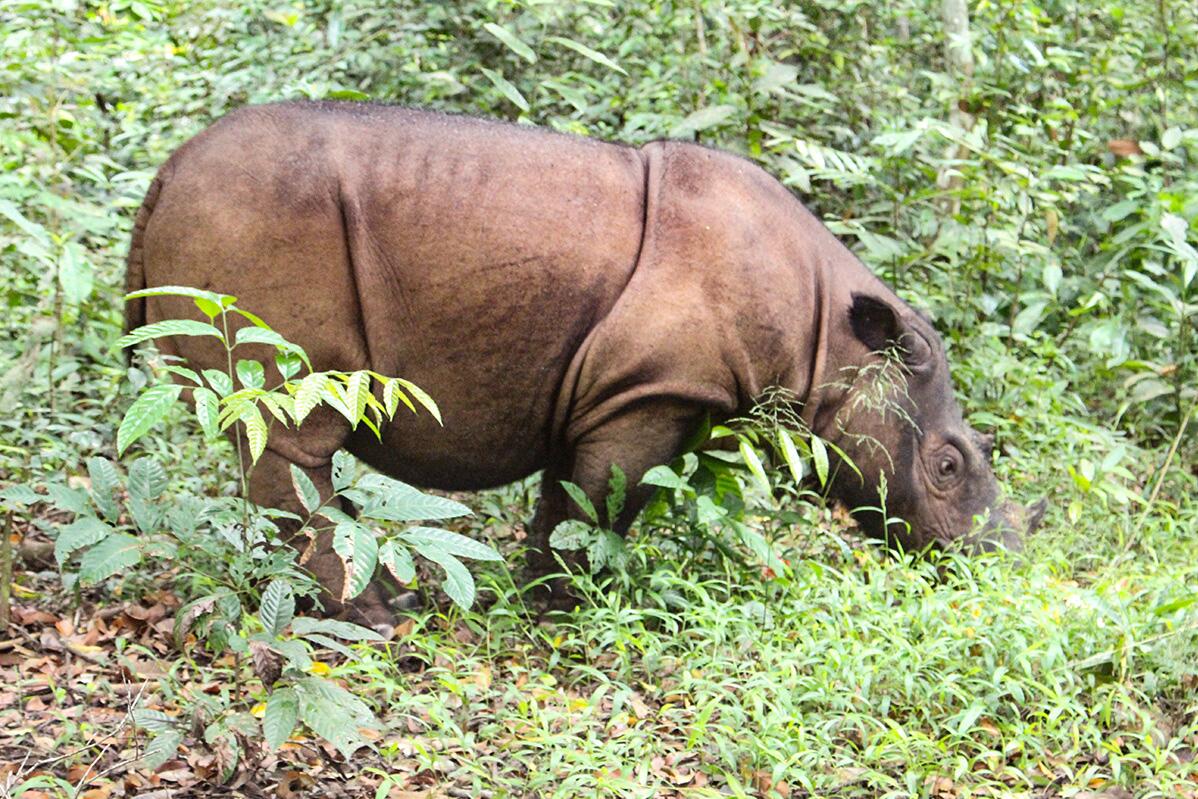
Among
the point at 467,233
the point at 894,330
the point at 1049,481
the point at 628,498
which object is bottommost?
the point at 1049,481

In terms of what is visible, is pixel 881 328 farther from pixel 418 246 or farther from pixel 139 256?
pixel 139 256

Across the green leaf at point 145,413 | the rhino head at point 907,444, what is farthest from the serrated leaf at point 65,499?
the rhino head at point 907,444

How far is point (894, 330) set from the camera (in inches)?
227

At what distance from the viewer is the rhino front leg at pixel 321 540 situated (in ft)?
16.5

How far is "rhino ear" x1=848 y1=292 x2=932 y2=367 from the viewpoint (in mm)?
5656

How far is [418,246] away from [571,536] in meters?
1.20

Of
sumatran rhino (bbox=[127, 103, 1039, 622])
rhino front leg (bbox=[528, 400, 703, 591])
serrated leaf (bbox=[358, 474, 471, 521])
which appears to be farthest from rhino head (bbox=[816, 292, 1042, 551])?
serrated leaf (bbox=[358, 474, 471, 521])

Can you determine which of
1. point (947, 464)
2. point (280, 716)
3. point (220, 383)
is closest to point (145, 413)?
point (220, 383)

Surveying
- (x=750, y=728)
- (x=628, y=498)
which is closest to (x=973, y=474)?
(x=628, y=498)

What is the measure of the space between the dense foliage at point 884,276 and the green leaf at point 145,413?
4.26 ft

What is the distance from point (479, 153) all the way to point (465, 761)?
2310mm

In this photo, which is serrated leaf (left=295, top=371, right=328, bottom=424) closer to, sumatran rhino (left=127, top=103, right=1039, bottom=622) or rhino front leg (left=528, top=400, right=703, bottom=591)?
sumatran rhino (left=127, top=103, right=1039, bottom=622)

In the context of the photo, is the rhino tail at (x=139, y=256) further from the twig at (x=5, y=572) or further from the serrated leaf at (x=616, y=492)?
the serrated leaf at (x=616, y=492)

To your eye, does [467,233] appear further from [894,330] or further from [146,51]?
[146,51]
